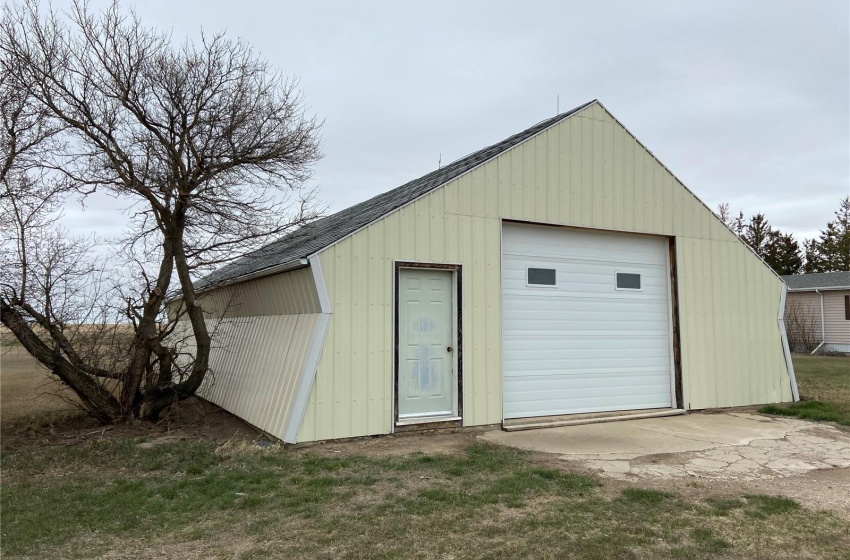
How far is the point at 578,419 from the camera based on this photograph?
881 centimetres

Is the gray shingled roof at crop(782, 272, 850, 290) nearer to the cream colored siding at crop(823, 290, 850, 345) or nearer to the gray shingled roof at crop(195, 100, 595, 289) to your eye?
the cream colored siding at crop(823, 290, 850, 345)

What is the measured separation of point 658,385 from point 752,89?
23.8 feet

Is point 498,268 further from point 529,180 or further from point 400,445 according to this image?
point 400,445

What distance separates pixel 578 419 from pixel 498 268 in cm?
270

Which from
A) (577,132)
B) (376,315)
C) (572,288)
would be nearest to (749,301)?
(572,288)

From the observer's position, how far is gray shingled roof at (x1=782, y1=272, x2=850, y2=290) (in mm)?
24794

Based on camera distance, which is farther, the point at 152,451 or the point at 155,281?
the point at 155,281

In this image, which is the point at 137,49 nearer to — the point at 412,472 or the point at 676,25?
the point at 412,472

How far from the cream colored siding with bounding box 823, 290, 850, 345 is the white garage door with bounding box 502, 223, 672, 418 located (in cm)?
2020

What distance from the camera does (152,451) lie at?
6.91 metres

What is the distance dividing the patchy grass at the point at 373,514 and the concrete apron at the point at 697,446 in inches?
35.4

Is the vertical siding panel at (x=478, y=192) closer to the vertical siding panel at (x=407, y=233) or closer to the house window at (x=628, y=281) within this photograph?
the vertical siding panel at (x=407, y=233)

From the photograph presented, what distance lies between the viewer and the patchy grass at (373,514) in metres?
3.90

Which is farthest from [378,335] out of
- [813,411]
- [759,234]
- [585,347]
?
[759,234]
